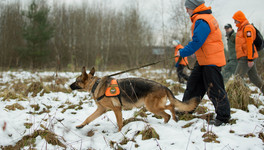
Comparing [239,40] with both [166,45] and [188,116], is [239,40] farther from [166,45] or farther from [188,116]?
[166,45]

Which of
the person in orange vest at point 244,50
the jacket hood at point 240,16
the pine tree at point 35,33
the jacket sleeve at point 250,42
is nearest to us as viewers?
the jacket sleeve at point 250,42

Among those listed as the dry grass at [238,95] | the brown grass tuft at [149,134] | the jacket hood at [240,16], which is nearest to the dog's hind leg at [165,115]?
the brown grass tuft at [149,134]

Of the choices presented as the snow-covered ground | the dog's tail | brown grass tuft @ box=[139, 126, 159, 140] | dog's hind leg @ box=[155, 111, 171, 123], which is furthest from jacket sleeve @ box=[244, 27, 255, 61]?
brown grass tuft @ box=[139, 126, 159, 140]

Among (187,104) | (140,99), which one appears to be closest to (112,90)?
(140,99)

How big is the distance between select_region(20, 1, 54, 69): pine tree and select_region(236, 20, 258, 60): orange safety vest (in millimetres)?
21763

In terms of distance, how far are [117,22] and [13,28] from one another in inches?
613

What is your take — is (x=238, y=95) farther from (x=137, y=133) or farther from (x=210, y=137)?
(x=137, y=133)

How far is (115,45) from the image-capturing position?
95.6 feet

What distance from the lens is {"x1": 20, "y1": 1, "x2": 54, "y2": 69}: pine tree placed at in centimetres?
2056

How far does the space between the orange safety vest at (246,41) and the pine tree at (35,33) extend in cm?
2176

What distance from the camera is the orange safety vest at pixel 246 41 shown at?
4004mm

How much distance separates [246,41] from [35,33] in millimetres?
23068

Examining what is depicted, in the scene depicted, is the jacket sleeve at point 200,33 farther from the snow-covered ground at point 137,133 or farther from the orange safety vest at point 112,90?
the orange safety vest at point 112,90

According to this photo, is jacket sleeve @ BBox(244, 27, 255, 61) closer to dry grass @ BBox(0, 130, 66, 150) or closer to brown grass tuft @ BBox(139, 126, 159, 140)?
brown grass tuft @ BBox(139, 126, 159, 140)
